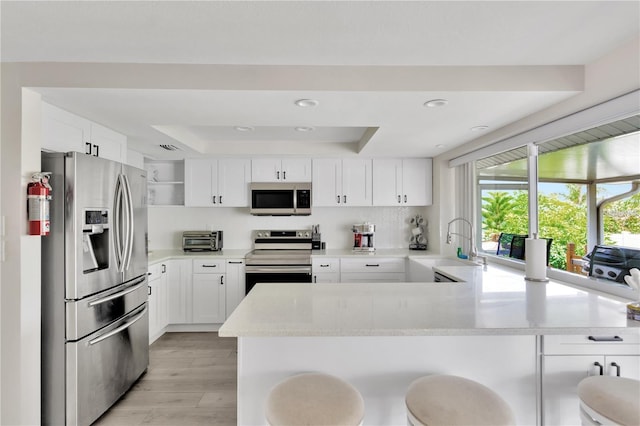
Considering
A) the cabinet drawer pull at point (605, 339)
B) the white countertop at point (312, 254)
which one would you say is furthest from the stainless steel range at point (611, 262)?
the white countertop at point (312, 254)

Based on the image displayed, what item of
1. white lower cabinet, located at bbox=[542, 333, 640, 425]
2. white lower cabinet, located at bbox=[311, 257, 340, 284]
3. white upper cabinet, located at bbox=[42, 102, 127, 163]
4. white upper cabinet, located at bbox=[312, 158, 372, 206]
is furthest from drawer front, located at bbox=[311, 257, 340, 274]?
white lower cabinet, located at bbox=[542, 333, 640, 425]

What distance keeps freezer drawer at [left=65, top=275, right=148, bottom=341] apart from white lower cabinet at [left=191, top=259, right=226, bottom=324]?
1.16 meters

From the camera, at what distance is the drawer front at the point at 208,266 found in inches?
151

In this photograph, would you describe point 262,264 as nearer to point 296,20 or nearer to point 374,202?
point 374,202

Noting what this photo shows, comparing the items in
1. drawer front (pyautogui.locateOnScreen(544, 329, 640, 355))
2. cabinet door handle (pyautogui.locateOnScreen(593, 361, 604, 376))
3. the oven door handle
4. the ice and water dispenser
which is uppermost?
the ice and water dispenser

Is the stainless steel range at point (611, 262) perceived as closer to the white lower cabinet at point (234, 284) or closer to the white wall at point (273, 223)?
the white wall at point (273, 223)

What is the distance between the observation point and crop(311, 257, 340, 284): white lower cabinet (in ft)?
12.8

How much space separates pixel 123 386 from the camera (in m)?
2.40

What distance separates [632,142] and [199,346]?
3.90 m

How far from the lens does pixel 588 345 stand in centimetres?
153

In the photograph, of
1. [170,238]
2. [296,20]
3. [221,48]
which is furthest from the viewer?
[170,238]

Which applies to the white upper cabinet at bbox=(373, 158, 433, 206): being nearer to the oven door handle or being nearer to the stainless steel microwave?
the stainless steel microwave

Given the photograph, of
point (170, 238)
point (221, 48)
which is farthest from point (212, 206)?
point (221, 48)

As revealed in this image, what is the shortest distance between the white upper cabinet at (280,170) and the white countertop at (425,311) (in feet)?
7.29
